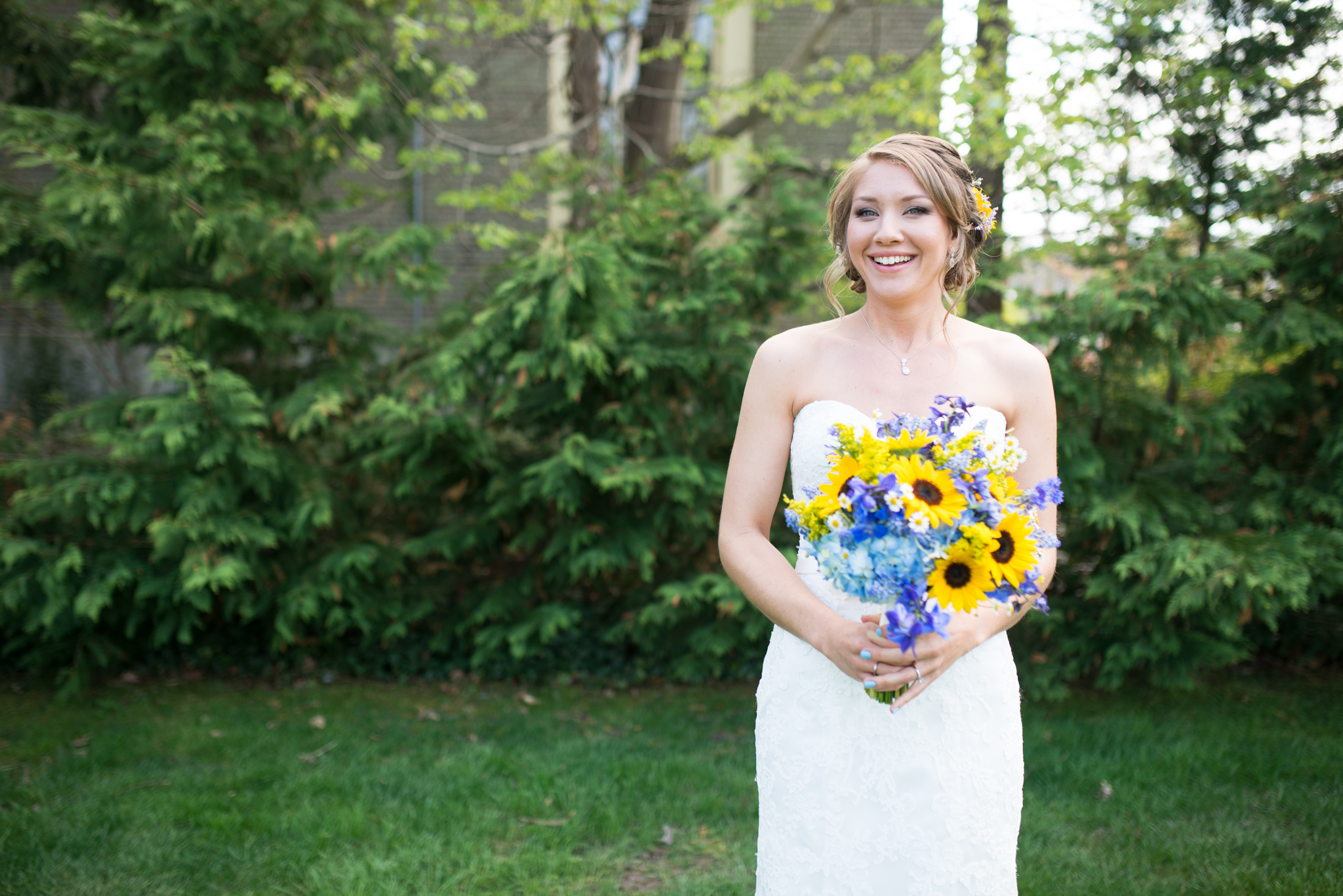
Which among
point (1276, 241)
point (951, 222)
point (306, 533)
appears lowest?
point (306, 533)

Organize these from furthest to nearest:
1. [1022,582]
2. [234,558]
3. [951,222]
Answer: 1. [234,558]
2. [951,222]
3. [1022,582]

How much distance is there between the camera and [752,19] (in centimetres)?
1061

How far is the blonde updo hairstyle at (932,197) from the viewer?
2.25m

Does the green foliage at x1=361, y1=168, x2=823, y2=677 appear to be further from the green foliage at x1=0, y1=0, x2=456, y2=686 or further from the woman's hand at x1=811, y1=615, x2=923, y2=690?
the woman's hand at x1=811, y1=615, x2=923, y2=690

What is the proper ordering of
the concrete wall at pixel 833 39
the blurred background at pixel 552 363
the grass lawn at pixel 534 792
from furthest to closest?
the concrete wall at pixel 833 39 < the blurred background at pixel 552 363 < the grass lawn at pixel 534 792

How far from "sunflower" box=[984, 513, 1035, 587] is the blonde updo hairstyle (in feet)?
2.73

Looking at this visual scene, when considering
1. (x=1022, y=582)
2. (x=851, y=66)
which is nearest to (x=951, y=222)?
(x=1022, y=582)

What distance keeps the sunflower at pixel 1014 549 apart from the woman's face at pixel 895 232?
2.26 feet

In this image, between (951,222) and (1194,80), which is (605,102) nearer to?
(1194,80)

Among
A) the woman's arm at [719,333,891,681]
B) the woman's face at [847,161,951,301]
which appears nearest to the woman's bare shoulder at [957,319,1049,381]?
the woman's face at [847,161,951,301]

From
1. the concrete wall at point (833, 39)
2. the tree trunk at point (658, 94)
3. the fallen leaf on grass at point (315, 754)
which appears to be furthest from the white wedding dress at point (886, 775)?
the concrete wall at point (833, 39)

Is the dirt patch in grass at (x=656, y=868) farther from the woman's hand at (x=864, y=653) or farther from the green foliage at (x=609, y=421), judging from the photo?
the woman's hand at (x=864, y=653)

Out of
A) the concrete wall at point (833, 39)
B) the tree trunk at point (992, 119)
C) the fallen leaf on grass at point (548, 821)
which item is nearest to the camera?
the fallen leaf on grass at point (548, 821)

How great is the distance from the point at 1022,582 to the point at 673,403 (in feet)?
13.8
